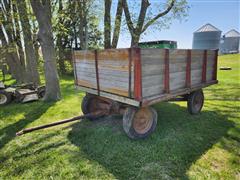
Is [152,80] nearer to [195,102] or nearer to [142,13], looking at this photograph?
[195,102]

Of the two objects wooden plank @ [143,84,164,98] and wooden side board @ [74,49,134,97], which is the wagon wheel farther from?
wooden plank @ [143,84,164,98]

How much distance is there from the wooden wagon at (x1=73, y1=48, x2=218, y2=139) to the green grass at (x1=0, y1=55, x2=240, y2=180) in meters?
0.46

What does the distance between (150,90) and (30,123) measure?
348 cm

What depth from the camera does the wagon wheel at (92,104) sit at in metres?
4.80

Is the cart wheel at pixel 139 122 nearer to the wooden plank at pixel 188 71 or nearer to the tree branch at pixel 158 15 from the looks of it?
the wooden plank at pixel 188 71

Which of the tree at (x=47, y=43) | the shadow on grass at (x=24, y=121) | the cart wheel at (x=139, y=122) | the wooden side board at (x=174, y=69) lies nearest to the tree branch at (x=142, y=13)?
the tree at (x=47, y=43)

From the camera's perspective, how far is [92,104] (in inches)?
196

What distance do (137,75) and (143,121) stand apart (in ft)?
4.26

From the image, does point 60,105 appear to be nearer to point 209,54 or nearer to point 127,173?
point 127,173

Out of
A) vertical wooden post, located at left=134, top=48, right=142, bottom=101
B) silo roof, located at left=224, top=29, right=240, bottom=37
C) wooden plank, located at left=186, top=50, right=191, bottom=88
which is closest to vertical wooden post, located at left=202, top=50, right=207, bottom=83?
wooden plank, located at left=186, top=50, right=191, bottom=88

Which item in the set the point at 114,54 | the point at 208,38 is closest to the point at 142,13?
the point at 114,54

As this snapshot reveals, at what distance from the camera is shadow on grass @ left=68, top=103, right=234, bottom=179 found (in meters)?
2.95

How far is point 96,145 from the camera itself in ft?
12.0

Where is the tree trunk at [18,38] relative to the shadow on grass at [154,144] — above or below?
above
